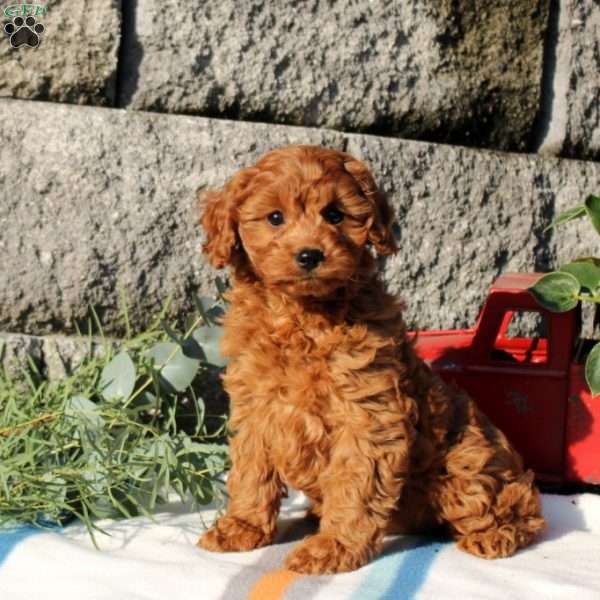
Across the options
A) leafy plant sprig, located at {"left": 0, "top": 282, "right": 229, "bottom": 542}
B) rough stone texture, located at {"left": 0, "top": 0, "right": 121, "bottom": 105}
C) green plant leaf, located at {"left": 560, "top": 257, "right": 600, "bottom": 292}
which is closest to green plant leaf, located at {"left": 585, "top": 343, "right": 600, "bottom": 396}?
green plant leaf, located at {"left": 560, "top": 257, "right": 600, "bottom": 292}

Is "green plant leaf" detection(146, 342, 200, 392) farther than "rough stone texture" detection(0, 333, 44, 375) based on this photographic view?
No

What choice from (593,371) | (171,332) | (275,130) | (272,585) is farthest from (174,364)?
(593,371)

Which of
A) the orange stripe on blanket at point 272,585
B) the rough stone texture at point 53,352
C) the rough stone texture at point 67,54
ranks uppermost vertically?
the rough stone texture at point 67,54

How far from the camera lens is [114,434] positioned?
12.3ft

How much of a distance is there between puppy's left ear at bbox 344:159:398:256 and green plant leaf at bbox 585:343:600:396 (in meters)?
0.95

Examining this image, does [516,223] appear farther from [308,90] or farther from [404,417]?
[404,417]

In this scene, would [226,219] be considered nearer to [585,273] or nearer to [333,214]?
[333,214]

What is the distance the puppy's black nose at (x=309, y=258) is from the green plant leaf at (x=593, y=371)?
1264 millimetres

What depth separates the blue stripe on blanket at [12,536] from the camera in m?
3.12

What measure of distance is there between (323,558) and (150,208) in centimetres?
171

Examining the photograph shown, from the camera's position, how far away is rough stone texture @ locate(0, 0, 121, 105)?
13.2ft

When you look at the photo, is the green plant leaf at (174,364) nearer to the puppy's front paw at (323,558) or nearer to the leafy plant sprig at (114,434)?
the leafy plant sprig at (114,434)

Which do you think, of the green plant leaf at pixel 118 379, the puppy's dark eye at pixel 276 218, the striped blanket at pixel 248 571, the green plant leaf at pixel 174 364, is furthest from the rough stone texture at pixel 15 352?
the puppy's dark eye at pixel 276 218

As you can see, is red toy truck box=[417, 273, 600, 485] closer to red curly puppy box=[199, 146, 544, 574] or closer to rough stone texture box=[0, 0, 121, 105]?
red curly puppy box=[199, 146, 544, 574]
